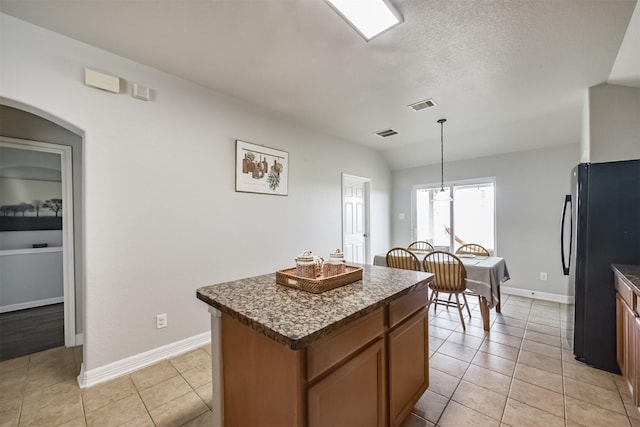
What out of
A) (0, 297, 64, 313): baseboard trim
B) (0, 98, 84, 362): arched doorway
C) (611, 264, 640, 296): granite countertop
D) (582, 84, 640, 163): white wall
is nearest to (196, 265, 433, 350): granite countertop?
(611, 264, 640, 296): granite countertop

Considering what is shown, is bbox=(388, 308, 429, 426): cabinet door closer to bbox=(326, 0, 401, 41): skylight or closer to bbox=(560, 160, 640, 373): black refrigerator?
bbox=(560, 160, 640, 373): black refrigerator

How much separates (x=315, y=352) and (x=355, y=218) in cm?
380

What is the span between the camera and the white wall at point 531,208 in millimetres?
3773

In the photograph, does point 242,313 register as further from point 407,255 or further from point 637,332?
point 407,255

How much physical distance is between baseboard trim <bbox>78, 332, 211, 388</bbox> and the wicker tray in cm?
160

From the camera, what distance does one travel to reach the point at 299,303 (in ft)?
3.81

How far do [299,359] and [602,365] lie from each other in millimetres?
2757

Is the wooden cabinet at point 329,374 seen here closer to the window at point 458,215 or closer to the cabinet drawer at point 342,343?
the cabinet drawer at point 342,343

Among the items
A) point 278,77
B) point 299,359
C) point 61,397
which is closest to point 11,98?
point 278,77

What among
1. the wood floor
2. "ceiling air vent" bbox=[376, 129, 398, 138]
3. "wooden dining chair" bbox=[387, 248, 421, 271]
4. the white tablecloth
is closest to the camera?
the wood floor

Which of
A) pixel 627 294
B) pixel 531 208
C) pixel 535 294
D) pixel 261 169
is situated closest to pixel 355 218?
pixel 261 169

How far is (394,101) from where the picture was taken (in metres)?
2.89

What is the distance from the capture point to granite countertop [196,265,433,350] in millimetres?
901

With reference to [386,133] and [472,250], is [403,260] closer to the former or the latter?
[472,250]
